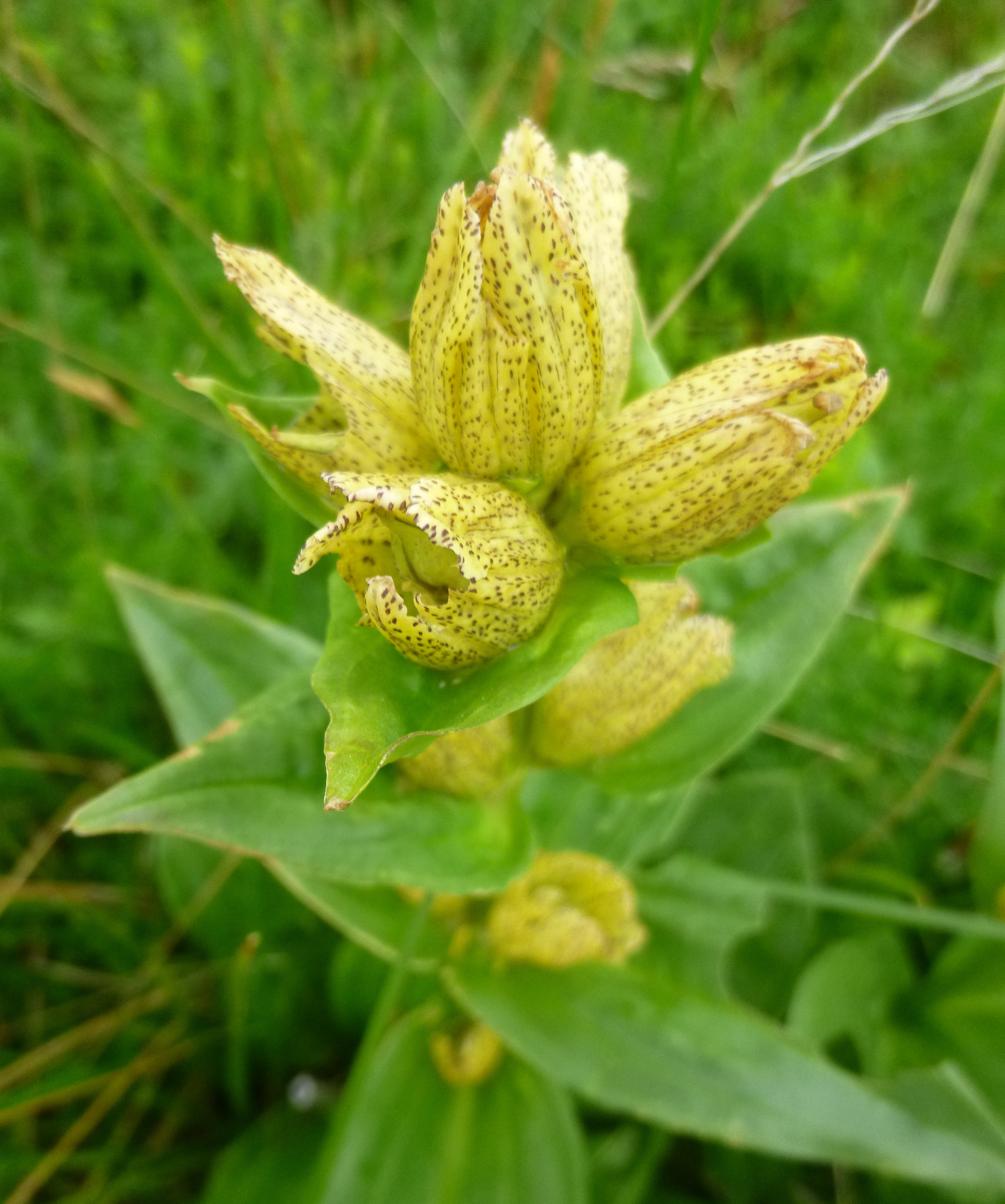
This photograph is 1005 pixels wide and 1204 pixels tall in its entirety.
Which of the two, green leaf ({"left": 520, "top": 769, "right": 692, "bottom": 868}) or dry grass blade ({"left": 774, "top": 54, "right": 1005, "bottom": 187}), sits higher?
dry grass blade ({"left": 774, "top": 54, "right": 1005, "bottom": 187})

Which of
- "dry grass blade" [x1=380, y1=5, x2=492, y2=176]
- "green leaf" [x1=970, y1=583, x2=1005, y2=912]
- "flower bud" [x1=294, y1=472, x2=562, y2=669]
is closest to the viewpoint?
"flower bud" [x1=294, y1=472, x2=562, y2=669]

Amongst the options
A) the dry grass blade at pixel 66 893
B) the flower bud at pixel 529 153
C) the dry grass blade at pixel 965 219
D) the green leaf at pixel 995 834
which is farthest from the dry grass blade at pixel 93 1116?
the dry grass blade at pixel 965 219

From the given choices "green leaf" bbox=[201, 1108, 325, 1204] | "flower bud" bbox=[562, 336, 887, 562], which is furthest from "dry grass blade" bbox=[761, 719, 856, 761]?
"green leaf" bbox=[201, 1108, 325, 1204]

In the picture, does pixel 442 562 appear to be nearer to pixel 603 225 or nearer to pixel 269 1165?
pixel 603 225

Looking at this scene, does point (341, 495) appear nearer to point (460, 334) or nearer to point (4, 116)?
point (460, 334)

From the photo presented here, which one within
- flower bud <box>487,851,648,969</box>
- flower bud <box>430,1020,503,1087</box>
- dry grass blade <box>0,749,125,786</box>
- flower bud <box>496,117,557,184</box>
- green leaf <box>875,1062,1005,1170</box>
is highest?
flower bud <box>496,117,557,184</box>

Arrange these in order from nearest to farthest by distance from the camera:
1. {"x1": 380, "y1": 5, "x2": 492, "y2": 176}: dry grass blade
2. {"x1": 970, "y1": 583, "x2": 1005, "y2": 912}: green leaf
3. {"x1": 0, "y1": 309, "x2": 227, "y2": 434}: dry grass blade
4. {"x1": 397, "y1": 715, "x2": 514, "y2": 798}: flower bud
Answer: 1. {"x1": 397, "y1": 715, "x2": 514, "y2": 798}: flower bud
2. {"x1": 970, "y1": 583, "x2": 1005, "y2": 912}: green leaf
3. {"x1": 0, "y1": 309, "x2": 227, "y2": 434}: dry grass blade
4. {"x1": 380, "y1": 5, "x2": 492, "y2": 176}: dry grass blade

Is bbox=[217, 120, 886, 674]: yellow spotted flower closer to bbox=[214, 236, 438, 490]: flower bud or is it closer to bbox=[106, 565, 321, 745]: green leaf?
bbox=[214, 236, 438, 490]: flower bud
